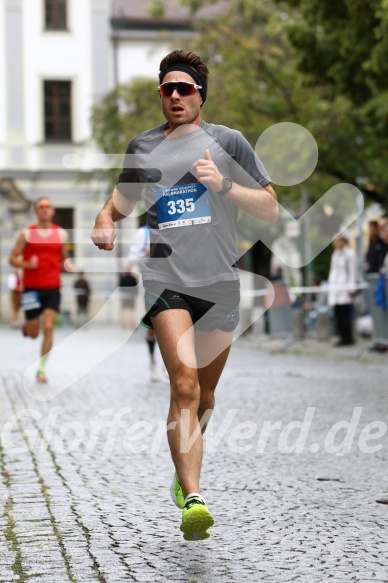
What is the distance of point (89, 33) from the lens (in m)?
43.8

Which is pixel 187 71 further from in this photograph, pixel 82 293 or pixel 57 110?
pixel 57 110

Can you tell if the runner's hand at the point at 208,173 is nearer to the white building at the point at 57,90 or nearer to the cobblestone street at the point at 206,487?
the cobblestone street at the point at 206,487

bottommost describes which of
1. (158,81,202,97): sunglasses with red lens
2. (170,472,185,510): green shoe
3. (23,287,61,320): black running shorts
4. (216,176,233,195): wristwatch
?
(170,472,185,510): green shoe

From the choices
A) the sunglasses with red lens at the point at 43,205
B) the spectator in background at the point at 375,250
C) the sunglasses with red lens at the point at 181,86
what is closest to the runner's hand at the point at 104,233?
the sunglasses with red lens at the point at 181,86

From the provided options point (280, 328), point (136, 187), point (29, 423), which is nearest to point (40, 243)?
point (29, 423)

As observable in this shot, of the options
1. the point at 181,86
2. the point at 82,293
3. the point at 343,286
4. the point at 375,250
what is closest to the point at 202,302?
the point at 181,86

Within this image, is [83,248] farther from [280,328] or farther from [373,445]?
[373,445]

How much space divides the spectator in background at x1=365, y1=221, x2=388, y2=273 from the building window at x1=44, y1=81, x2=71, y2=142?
25.5 metres

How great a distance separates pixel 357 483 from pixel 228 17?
23.4 meters

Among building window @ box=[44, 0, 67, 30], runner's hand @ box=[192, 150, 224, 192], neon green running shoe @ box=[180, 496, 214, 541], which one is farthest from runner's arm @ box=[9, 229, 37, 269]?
building window @ box=[44, 0, 67, 30]

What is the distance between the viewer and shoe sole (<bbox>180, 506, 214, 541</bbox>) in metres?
4.74

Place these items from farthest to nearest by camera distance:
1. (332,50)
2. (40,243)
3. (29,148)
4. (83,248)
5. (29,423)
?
(29,148) < (83,248) < (332,50) < (40,243) < (29,423)

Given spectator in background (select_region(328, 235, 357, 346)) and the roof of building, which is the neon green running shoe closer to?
spectator in background (select_region(328, 235, 357, 346))

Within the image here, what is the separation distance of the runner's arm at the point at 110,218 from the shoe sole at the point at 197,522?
A: 1.15 m
